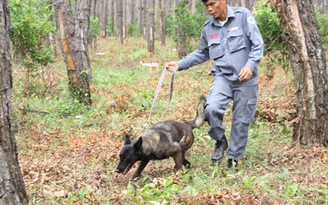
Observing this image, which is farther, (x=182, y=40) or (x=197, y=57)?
(x=182, y=40)

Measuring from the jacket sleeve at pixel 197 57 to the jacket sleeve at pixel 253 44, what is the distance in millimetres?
565

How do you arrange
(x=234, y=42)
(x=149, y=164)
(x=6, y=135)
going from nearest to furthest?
(x=6, y=135) < (x=234, y=42) < (x=149, y=164)

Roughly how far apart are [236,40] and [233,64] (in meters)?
0.26

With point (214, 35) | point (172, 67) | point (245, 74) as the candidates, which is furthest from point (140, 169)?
point (214, 35)

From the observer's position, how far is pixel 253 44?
4.77 m

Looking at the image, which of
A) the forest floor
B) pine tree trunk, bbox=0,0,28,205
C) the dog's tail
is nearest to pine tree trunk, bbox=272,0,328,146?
the forest floor

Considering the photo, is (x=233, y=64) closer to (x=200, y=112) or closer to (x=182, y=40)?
(x=200, y=112)

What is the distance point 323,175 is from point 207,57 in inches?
73.7

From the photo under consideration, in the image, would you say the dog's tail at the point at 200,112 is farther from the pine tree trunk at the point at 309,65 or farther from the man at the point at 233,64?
the pine tree trunk at the point at 309,65

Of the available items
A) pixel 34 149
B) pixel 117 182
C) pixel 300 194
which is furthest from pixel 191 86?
pixel 300 194

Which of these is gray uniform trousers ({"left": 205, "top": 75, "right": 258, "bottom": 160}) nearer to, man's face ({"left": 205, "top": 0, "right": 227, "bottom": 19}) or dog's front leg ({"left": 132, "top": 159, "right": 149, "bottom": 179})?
man's face ({"left": 205, "top": 0, "right": 227, "bottom": 19})

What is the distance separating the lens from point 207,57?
5.33 m

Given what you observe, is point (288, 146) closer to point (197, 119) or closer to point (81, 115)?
point (197, 119)

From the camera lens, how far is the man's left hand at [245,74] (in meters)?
4.62
